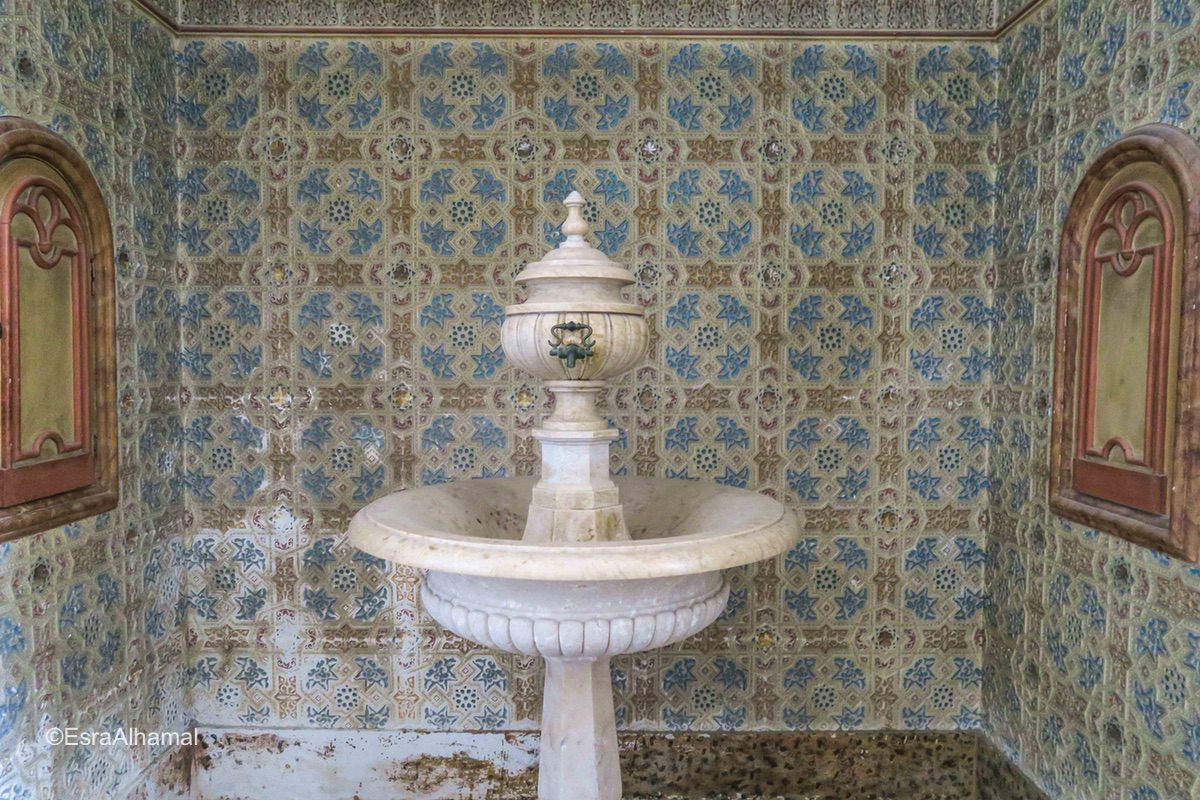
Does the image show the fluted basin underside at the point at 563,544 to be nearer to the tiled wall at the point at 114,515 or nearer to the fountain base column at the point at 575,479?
the fountain base column at the point at 575,479

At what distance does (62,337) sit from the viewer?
203cm

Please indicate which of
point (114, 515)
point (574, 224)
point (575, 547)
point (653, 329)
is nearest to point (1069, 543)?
point (653, 329)

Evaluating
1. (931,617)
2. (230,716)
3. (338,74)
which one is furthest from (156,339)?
(931,617)

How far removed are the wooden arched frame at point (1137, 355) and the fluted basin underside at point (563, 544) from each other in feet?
2.78

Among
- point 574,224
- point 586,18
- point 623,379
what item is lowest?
point 623,379

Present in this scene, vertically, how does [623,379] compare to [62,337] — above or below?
below

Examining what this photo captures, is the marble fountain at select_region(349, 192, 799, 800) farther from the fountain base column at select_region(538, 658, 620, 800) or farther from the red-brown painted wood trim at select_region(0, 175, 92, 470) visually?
the red-brown painted wood trim at select_region(0, 175, 92, 470)

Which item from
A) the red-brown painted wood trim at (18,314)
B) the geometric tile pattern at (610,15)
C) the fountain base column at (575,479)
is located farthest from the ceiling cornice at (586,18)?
the fountain base column at (575,479)

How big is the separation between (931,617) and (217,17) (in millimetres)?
3275

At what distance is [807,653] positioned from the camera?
264 cm

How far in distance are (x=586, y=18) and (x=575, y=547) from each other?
194 centimetres

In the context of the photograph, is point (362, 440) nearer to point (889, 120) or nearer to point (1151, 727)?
point (889, 120)

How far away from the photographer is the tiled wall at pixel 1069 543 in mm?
1688

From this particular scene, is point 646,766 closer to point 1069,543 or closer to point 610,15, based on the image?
point 1069,543
